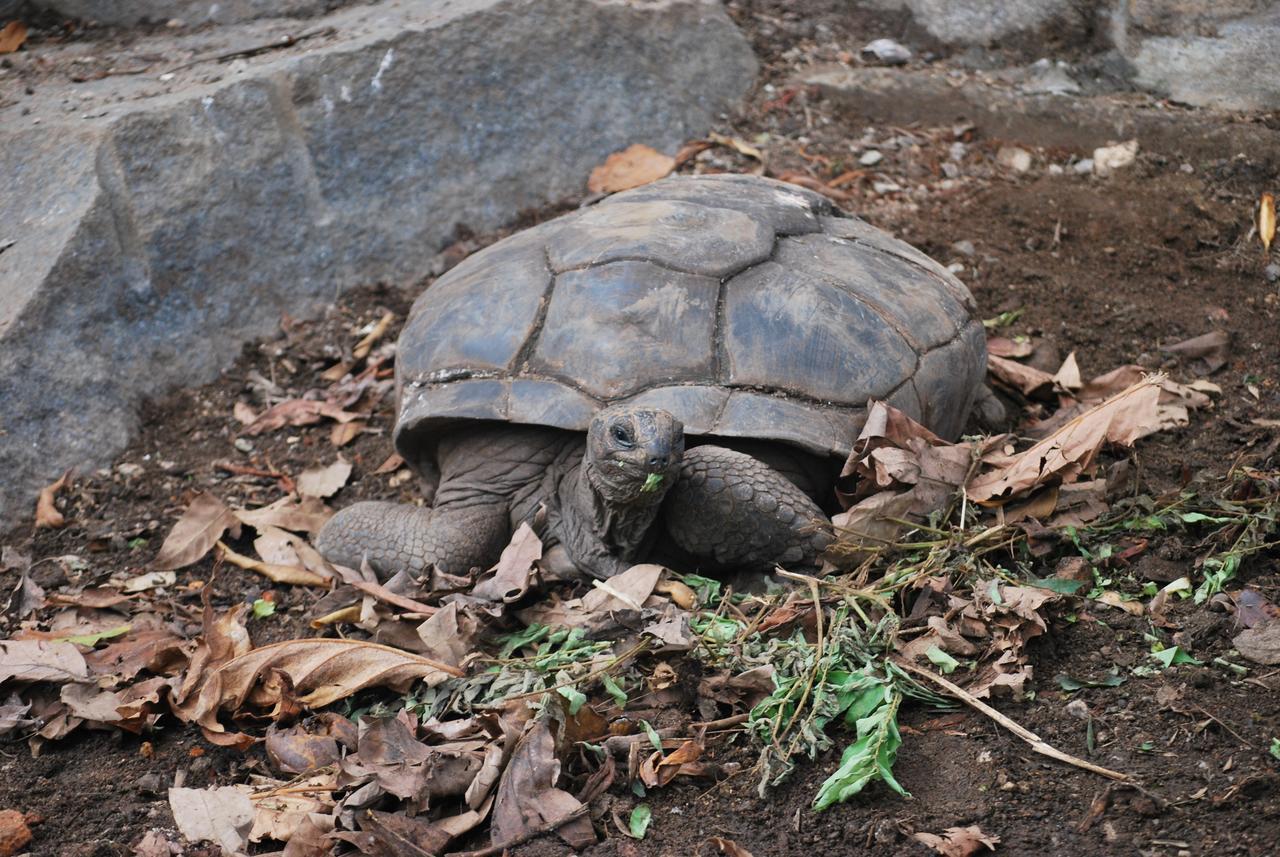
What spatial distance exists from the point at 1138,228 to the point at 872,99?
59.2 inches

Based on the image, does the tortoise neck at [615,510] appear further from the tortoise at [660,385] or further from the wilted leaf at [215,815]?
the wilted leaf at [215,815]

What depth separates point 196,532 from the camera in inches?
151

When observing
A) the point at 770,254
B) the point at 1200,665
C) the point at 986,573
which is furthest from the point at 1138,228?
the point at 1200,665

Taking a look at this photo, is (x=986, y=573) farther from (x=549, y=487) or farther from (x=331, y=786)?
(x=331, y=786)

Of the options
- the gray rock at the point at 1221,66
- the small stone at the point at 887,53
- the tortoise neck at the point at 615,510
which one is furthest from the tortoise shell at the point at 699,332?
the small stone at the point at 887,53

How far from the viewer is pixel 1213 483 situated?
3.25 metres

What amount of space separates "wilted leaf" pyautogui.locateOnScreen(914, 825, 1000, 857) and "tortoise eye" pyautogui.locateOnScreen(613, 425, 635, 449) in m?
1.20

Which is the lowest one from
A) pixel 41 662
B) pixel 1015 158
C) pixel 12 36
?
pixel 1015 158

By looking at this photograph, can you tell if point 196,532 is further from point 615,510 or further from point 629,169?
point 629,169

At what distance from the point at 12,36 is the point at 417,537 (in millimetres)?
3460

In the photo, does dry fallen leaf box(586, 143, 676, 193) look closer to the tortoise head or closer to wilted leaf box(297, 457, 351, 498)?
wilted leaf box(297, 457, 351, 498)

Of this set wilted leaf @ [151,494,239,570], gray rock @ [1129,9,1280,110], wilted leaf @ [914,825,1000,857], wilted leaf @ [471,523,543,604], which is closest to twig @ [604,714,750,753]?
wilted leaf @ [914,825,1000,857]

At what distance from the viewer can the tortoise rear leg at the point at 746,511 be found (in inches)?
127

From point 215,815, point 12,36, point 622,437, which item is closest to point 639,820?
point 215,815
